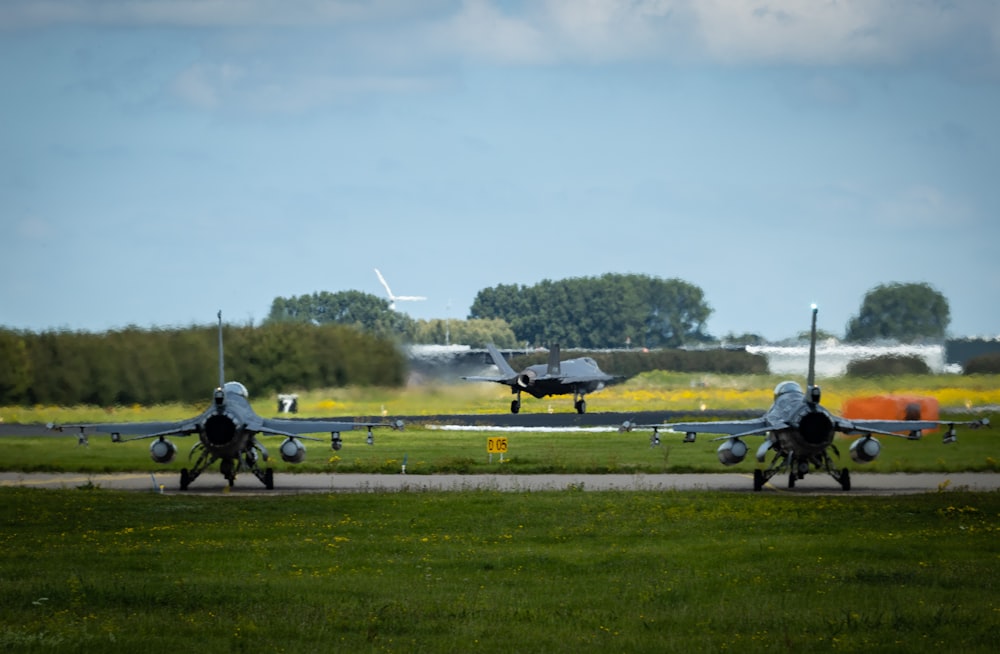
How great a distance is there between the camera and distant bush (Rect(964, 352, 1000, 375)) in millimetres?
60781

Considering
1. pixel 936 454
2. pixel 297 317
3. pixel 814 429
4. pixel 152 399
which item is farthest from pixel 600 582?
pixel 297 317

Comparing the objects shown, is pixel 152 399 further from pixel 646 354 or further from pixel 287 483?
pixel 646 354

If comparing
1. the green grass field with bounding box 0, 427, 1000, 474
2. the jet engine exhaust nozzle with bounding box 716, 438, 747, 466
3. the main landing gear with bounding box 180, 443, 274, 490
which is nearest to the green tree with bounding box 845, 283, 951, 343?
the green grass field with bounding box 0, 427, 1000, 474

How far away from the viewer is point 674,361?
3386 inches

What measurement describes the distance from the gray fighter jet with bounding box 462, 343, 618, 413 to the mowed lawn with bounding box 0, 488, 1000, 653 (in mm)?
46891

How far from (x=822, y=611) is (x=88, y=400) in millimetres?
42447

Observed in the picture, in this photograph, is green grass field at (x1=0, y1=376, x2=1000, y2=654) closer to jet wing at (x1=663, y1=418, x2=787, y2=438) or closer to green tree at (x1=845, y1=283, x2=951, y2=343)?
jet wing at (x1=663, y1=418, x2=787, y2=438)

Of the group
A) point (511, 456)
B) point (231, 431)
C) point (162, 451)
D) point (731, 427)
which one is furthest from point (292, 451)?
point (511, 456)

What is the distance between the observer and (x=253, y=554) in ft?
81.5

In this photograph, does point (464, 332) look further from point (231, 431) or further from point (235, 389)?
point (231, 431)

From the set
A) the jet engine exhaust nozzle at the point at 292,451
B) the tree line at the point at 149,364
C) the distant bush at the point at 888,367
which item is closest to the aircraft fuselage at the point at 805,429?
the jet engine exhaust nozzle at the point at 292,451

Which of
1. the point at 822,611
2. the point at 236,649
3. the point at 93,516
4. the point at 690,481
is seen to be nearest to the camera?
the point at 236,649

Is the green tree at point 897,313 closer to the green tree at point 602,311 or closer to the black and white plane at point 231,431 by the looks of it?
the black and white plane at point 231,431

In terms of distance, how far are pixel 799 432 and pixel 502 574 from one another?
17745mm
